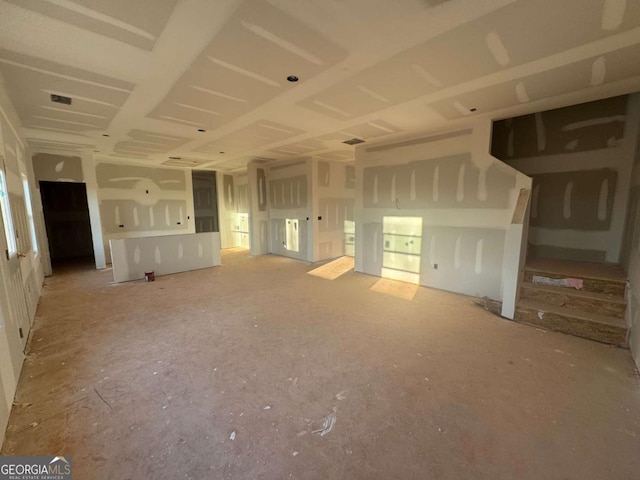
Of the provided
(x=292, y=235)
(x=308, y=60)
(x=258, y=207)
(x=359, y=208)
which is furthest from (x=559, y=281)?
(x=258, y=207)

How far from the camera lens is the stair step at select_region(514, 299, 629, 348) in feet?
9.30

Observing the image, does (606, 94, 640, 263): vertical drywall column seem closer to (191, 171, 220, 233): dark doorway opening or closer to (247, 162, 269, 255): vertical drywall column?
(247, 162, 269, 255): vertical drywall column

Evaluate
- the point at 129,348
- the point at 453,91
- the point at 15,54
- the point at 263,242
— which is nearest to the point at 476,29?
the point at 453,91

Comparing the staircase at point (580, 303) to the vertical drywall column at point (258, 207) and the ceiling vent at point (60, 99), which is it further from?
the vertical drywall column at point (258, 207)

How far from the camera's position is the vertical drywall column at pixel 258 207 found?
7828 mm

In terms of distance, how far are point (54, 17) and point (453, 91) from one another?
3.44 m

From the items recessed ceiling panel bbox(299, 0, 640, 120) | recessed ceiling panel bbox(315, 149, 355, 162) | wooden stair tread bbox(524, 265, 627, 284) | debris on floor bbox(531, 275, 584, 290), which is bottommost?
debris on floor bbox(531, 275, 584, 290)

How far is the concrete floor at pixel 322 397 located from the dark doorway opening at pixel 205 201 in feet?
21.1

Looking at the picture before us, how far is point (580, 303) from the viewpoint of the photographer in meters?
3.20

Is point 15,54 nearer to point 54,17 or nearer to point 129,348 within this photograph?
point 54,17

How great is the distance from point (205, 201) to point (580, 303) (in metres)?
10.3

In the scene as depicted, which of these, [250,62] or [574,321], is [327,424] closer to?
[250,62]

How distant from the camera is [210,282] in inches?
207

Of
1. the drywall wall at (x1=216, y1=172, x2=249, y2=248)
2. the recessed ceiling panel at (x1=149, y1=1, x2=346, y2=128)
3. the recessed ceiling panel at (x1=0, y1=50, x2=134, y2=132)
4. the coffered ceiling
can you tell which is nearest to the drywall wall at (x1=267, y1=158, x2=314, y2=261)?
the drywall wall at (x1=216, y1=172, x2=249, y2=248)
